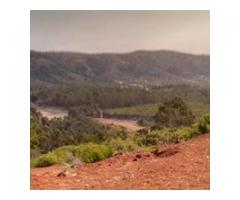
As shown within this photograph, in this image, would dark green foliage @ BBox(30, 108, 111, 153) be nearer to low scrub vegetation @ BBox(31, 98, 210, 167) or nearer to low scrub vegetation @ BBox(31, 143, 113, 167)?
low scrub vegetation @ BBox(31, 98, 210, 167)

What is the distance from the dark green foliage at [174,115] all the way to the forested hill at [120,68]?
0.58 meters

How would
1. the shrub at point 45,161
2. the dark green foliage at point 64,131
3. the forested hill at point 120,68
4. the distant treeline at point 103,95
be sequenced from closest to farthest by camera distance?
the shrub at point 45,161 → the forested hill at point 120,68 → the distant treeline at point 103,95 → the dark green foliage at point 64,131

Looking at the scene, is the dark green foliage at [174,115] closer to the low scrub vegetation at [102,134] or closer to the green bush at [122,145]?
the low scrub vegetation at [102,134]

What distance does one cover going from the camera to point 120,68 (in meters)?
10.3

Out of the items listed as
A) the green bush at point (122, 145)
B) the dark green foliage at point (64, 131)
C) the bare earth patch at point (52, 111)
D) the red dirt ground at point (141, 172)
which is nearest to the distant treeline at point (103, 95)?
the bare earth patch at point (52, 111)

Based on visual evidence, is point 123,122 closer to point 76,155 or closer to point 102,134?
point 102,134

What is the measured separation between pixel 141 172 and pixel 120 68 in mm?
2160

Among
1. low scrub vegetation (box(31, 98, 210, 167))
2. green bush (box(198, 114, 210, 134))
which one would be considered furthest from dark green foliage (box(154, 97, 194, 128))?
green bush (box(198, 114, 210, 134))

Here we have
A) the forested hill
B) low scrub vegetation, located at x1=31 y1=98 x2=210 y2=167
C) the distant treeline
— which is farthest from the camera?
the distant treeline

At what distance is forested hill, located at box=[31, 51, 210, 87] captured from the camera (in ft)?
32.8

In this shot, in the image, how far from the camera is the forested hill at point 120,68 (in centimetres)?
1000

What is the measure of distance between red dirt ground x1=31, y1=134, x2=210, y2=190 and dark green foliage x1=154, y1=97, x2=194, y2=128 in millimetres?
1175
